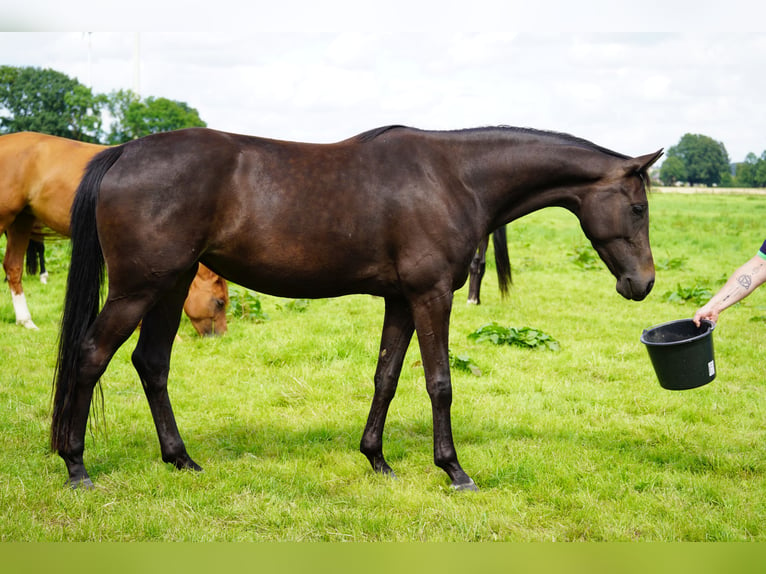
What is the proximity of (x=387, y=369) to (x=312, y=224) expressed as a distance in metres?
1.17

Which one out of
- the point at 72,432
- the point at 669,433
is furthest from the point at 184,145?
the point at 669,433

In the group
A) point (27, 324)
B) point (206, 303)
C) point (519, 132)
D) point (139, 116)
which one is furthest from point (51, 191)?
point (139, 116)

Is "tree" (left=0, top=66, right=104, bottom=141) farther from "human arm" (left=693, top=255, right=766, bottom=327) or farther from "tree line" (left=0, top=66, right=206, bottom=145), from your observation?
"human arm" (left=693, top=255, right=766, bottom=327)

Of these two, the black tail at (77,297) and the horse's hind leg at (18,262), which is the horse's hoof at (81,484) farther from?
the horse's hind leg at (18,262)

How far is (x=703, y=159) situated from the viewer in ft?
238

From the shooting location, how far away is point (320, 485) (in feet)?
14.4

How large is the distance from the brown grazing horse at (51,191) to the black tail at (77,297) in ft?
12.5

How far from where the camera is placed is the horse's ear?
424cm

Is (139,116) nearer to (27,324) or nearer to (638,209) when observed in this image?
(27,324)

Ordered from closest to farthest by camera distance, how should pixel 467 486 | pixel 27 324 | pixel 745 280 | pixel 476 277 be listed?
pixel 745 280 < pixel 467 486 < pixel 27 324 < pixel 476 277

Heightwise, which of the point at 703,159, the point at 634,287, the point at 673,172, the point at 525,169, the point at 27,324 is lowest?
the point at 27,324

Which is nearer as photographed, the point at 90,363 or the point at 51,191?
the point at 90,363

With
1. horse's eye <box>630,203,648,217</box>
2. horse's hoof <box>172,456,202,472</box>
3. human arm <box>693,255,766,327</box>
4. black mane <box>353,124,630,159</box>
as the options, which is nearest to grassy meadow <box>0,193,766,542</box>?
horse's hoof <box>172,456,202,472</box>

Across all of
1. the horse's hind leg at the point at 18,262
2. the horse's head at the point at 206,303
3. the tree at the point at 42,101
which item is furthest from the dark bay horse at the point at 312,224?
the tree at the point at 42,101
